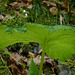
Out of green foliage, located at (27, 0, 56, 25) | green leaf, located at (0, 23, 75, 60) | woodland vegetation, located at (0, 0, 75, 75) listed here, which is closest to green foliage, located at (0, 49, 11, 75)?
woodland vegetation, located at (0, 0, 75, 75)

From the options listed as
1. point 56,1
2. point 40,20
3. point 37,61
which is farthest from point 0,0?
point 37,61

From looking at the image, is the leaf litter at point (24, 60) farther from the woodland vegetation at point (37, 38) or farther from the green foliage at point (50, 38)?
the green foliage at point (50, 38)

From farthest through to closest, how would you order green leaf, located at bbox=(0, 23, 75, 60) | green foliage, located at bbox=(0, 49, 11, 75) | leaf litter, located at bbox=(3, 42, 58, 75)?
leaf litter, located at bbox=(3, 42, 58, 75), green foliage, located at bbox=(0, 49, 11, 75), green leaf, located at bbox=(0, 23, 75, 60)

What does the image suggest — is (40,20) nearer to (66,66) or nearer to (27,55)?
(27,55)

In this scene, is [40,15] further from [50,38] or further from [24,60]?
[50,38]

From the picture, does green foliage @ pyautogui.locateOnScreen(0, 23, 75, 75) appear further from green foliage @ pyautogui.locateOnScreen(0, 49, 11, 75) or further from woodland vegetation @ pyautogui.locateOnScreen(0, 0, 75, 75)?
green foliage @ pyautogui.locateOnScreen(0, 49, 11, 75)

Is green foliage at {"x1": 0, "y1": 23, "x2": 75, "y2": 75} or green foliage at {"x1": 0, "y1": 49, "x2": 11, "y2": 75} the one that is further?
green foliage at {"x1": 0, "y1": 49, "x2": 11, "y2": 75}

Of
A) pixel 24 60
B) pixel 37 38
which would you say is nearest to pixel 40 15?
pixel 24 60

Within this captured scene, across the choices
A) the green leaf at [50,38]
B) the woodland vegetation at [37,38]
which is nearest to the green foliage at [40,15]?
the woodland vegetation at [37,38]
